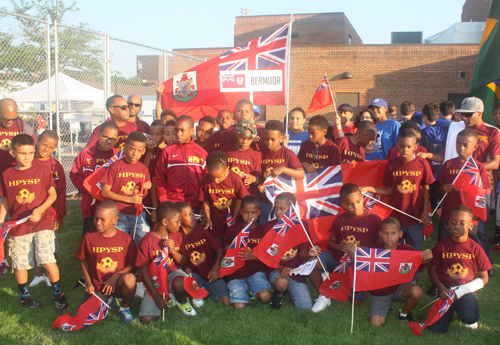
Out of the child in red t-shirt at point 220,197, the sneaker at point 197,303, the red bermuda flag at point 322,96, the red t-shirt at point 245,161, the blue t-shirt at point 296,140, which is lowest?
the sneaker at point 197,303

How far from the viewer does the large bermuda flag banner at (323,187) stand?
5.18m

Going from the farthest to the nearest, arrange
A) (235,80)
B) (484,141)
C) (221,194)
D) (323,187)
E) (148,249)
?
(235,80) < (484,141) < (323,187) < (221,194) < (148,249)

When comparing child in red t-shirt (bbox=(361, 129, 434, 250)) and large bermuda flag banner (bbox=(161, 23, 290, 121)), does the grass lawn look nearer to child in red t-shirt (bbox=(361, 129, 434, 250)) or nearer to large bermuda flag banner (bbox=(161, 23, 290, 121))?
child in red t-shirt (bbox=(361, 129, 434, 250))

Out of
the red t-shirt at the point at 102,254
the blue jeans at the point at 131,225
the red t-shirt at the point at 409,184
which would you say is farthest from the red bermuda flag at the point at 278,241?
the blue jeans at the point at 131,225

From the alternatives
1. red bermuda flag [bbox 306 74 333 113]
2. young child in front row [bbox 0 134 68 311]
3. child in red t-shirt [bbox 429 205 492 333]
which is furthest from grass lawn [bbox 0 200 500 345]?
red bermuda flag [bbox 306 74 333 113]

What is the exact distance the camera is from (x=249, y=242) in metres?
5.06

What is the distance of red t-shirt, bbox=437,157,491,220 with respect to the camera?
16.5 ft

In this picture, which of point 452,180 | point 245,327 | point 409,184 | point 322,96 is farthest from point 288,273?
point 322,96

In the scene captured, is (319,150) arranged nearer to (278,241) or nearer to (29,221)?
(278,241)

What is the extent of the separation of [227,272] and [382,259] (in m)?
1.75

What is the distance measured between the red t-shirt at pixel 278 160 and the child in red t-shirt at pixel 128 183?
150 centimetres

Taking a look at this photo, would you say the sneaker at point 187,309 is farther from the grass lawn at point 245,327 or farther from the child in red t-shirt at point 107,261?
the child in red t-shirt at point 107,261

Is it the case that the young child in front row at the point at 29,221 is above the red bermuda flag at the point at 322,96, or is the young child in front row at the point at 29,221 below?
below

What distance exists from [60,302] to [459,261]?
14.1 feet
